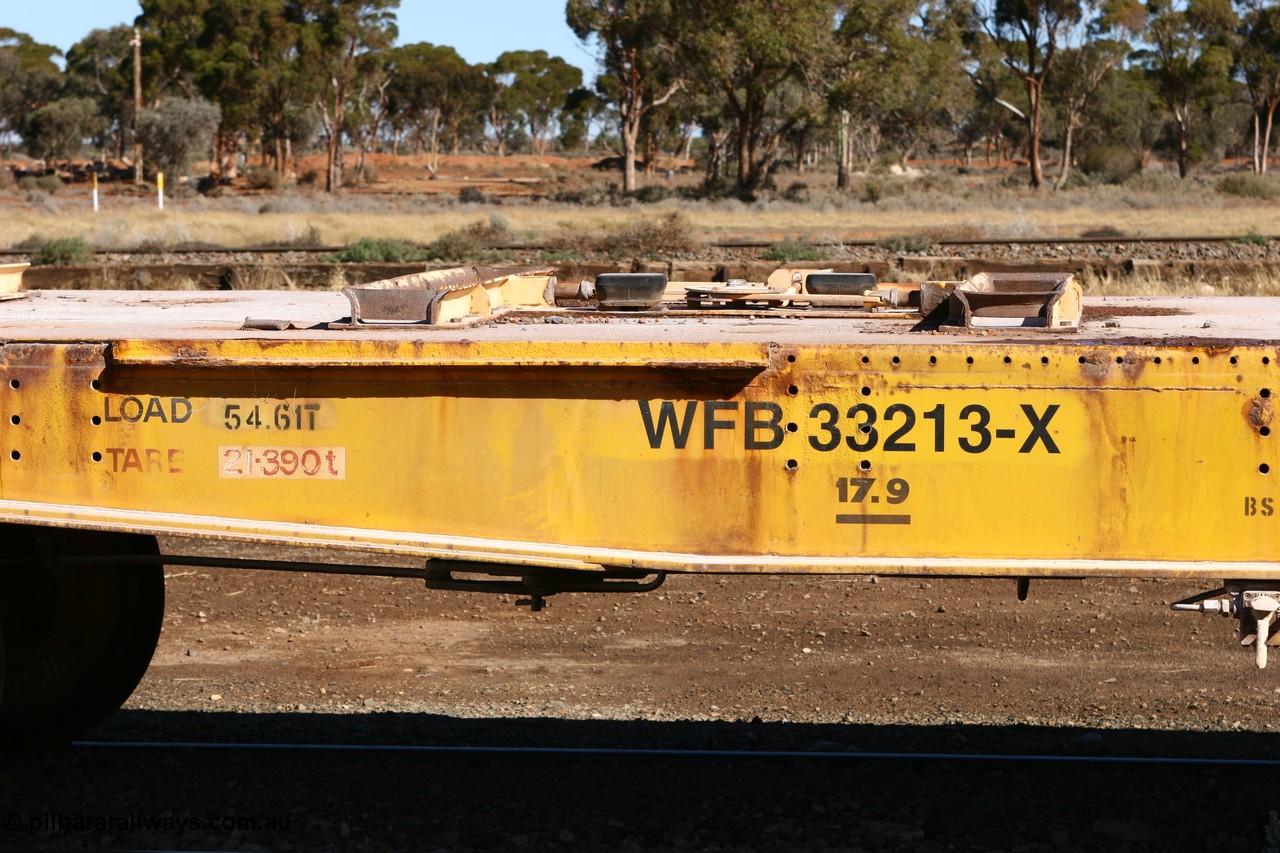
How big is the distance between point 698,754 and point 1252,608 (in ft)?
7.55

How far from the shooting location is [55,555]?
4.54 metres

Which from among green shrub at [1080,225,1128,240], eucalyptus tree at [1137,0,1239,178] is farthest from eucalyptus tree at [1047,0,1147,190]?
green shrub at [1080,225,1128,240]

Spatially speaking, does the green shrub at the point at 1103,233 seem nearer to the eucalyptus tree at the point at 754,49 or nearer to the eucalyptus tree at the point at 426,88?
the eucalyptus tree at the point at 754,49

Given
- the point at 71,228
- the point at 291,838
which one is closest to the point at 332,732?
the point at 291,838

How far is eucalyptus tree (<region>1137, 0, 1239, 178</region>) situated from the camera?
61.7 m

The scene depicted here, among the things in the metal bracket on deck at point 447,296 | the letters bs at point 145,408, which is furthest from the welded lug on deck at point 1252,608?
the letters bs at point 145,408

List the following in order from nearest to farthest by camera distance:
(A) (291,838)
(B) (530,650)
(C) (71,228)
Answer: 1. (A) (291,838)
2. (B) (530,650)
3. (C) (71,228)

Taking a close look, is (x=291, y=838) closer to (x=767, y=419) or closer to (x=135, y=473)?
(x=135, y=473)

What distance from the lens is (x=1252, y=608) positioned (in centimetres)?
364

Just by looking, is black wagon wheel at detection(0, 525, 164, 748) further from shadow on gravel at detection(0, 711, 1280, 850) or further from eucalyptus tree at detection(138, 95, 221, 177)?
eucalyptus tree at detection(138, 95, 221, 177)

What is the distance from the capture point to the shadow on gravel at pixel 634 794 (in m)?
4.66

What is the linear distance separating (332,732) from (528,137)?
111 meters

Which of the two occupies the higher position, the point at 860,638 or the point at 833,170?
the point at 833,170

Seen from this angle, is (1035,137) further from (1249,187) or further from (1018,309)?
(1018,309)
